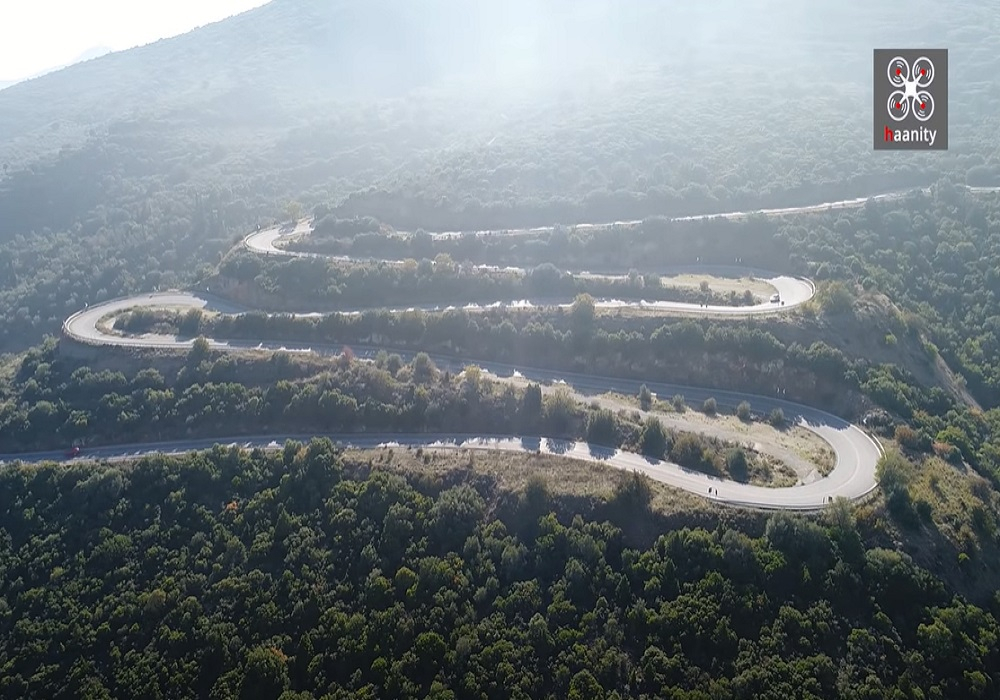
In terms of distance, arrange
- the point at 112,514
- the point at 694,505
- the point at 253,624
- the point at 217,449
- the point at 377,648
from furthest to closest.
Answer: the point at 217,449
the point at 112,514
the point at 694,505
the point at 253,624
the point at 377,648

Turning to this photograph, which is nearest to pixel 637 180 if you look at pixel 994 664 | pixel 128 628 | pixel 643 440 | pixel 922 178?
pixel 922 178

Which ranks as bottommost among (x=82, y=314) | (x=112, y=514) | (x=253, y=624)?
(x=253, y=624)

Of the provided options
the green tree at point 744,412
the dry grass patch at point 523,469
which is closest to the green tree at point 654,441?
the dry grass patch at point 523,469

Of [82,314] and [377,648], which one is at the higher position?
[82,314]

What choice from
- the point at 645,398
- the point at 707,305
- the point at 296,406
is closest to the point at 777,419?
the point at 645,398

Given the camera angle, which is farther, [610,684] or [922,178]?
[922,178]

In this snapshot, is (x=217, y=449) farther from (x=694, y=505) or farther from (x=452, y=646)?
(x=694, y=505)
